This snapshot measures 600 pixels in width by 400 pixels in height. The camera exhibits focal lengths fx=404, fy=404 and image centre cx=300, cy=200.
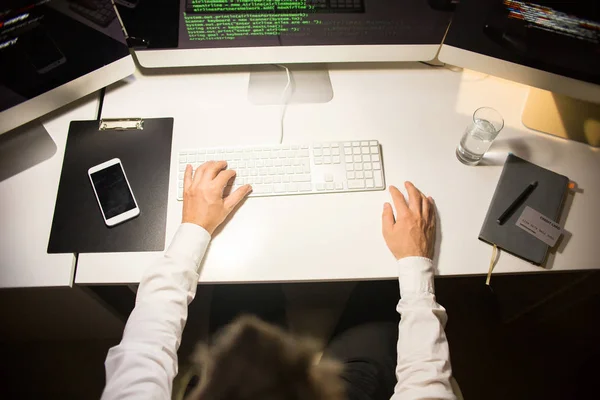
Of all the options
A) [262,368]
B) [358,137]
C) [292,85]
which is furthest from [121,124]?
[262,368]

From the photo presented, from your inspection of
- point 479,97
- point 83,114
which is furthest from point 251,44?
point 479,97

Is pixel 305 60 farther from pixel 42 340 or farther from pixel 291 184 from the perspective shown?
pixel 42 340

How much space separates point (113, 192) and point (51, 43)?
0.34 metres

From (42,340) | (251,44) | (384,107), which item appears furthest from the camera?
(42,340)

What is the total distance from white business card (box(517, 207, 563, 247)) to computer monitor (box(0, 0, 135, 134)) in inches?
39.3

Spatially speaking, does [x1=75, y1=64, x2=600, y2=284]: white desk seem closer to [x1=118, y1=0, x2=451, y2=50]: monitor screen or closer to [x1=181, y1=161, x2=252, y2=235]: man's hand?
[x1=181, y1=161, x2=252, y2=235]: man's hand

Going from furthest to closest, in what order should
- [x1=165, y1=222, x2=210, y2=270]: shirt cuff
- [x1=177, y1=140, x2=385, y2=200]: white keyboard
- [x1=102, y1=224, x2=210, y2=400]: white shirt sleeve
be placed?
[x1=177, y1=140, x2=385, y2=200]: white keyboard < [x1=165, y1=222, x2=210, y2=270]: shirt cuff < [x1=102, y1=224, x2=210, y2=400]: white shirt sleeve

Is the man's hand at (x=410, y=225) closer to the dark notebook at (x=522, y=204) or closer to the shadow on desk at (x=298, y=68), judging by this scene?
the dark notebook at (x=522, y=204)

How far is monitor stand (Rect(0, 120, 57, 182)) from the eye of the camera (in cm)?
97

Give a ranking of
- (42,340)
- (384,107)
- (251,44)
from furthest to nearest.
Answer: (42,340), (384,107), (251,44)

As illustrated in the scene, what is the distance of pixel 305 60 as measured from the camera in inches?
38.6

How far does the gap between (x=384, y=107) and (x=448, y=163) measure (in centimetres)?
22

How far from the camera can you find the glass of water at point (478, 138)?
0.99m

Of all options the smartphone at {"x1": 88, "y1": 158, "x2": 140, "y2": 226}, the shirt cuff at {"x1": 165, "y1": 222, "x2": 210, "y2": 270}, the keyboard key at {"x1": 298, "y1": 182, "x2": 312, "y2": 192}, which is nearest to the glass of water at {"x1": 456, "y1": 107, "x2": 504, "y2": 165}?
the keyboard key at {"x1": 298, "y1": 182, "x2": 312, "y2": 192}
